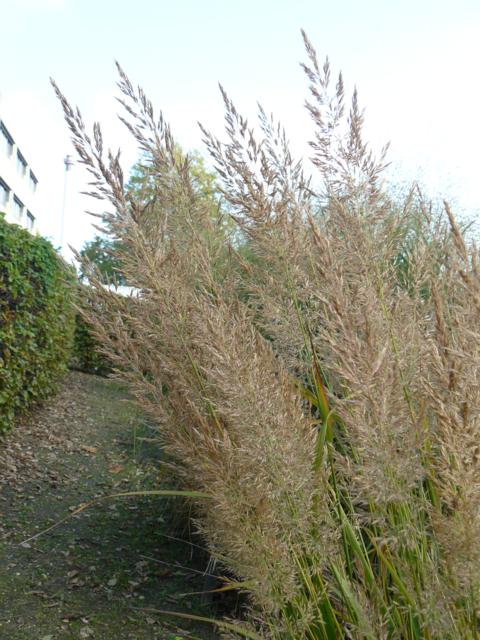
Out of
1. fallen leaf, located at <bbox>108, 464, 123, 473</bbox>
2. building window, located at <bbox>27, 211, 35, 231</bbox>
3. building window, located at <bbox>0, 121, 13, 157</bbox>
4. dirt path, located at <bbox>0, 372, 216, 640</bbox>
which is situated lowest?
dirt path, located at <bbox>0, 372, 216, 640</bbox>

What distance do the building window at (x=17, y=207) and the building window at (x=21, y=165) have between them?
1.88 m

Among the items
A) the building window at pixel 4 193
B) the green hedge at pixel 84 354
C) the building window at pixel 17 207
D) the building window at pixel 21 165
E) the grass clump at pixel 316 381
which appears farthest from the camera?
the building window at pixel 21 165

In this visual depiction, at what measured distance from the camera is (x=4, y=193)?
38.4m

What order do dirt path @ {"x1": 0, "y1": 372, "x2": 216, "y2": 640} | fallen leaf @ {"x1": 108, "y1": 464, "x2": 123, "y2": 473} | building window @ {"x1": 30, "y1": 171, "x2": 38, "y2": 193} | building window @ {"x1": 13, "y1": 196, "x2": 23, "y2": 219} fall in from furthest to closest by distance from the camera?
building window @ {"x1": 30, "y1": 171, "x2": 38, "y2": 193}, building window @ {"x1": 13, "y1": 196, "x2": 23, "y2": 219}, fallen leaf @ {"x1": 108, "y1": 464, "x2": 123, "y2": 473}, dirt path @ {"x1": 0, "y1": 372, "x2": 216, "y2": 640}

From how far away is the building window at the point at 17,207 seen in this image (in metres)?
40.8

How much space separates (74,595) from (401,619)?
2.57m

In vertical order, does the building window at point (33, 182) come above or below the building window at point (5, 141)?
above

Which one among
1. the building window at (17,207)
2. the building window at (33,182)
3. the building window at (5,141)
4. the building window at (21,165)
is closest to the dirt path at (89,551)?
the building window at (5,141)

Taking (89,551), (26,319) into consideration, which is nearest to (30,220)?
(26,319)

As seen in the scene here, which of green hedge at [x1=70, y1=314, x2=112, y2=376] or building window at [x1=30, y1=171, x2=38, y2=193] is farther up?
building window at [x1=30, y1=171, x2=38, y2=193]

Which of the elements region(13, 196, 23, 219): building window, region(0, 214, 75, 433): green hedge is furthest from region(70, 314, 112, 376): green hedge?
region(13, 196, 23, 219): building window

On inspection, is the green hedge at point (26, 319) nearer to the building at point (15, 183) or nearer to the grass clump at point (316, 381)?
the grass clump at point (316, 381)

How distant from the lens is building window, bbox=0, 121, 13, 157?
119ft

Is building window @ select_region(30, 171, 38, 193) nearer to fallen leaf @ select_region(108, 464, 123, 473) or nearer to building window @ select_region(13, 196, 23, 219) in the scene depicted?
building window @ select_region(13, 196, 23, 219)
